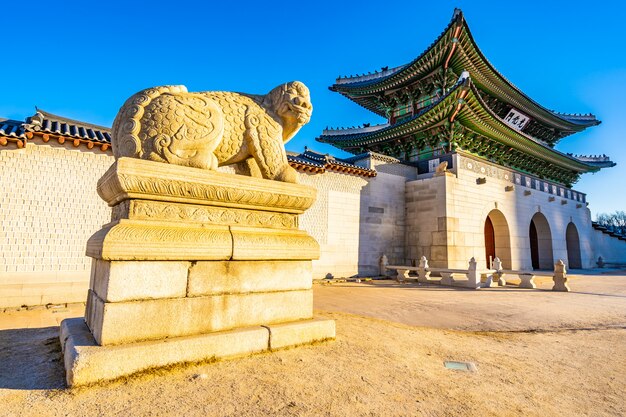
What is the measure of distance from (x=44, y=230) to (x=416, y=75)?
15933mm

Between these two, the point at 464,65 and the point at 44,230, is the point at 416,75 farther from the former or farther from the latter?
the point at 44,230

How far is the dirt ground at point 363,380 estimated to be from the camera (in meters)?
1.83

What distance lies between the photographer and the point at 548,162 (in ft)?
61.9

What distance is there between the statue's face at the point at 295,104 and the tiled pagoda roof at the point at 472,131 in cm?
1098

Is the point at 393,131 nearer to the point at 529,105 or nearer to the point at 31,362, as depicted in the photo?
the point at 529,105

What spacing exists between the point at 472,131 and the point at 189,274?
15.0 metres

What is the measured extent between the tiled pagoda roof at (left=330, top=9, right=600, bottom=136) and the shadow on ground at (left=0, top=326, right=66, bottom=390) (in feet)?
51.4

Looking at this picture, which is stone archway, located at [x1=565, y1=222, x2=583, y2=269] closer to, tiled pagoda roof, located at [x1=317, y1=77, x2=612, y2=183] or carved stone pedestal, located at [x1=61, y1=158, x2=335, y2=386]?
tiled pagoda roof, located at [x1=317, y1=77, x2=612, y2=183]

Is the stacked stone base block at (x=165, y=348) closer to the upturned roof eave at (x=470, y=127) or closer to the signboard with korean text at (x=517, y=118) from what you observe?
the upturned roof eave at (x=470, y=127)

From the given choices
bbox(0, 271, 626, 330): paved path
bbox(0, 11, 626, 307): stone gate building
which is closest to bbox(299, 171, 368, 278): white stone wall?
bbox(0, 11, 626, 307): stone gate building

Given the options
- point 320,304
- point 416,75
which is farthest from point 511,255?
point 320,304

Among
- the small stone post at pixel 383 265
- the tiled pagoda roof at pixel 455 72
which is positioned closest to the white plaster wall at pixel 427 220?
the small stone post at pixel 383 265

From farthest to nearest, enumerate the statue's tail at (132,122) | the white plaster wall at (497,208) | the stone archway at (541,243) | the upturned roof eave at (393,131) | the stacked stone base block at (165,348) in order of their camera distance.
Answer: the stone archway at (541,243), the white plaster wall at (497,208), the upturned roof eave at (393,131), the statue's tail at (132,122), the stacked stone base block at (165,348)

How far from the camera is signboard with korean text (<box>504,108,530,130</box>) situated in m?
18.5
